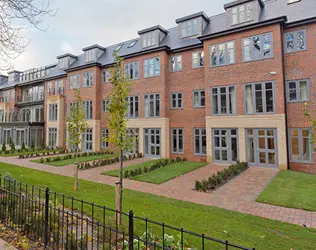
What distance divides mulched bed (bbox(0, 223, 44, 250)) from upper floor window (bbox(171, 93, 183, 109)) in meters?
Result: 14.5

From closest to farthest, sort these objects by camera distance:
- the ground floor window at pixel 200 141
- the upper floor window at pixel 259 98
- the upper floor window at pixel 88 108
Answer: the upper floor window at pixel 259 98 < the ground floor window at pixel 200 141 < the upper floor window at pixel 88 108

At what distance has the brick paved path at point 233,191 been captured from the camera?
250 inches

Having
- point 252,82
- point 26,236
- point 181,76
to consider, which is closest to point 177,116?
point 181,76

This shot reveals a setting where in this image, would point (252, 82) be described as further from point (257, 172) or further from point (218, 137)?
point (257, 172)

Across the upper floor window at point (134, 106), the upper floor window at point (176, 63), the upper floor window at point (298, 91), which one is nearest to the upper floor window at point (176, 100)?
the upper floor window at point (176, 63)

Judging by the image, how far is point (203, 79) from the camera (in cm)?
1645

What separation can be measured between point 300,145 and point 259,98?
3.77m

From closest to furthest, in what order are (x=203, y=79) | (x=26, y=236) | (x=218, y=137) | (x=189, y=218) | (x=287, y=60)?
(x=26, y=236) < (x=189, y=218) < (x=287, y=60) < (x=218, y=137) < (x=203, y=79)

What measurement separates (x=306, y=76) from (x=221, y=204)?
34.6 ft

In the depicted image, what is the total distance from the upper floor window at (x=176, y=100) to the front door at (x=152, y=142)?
2628mm

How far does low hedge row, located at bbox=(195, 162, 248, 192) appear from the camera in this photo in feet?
29.2

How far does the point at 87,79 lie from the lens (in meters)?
23.2

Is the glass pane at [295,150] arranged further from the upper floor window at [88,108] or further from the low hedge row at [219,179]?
the upper floor window at [88,108]

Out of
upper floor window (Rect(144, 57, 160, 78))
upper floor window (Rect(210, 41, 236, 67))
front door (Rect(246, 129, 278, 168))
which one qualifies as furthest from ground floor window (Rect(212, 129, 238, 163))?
upper floor window (Rect(144, 57, 160, 78))
